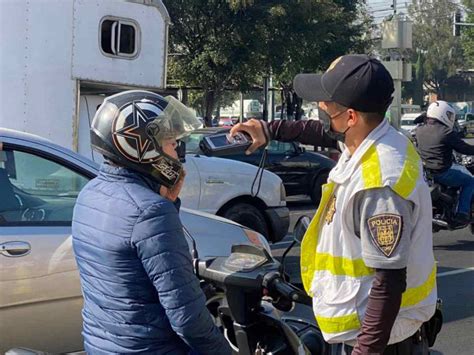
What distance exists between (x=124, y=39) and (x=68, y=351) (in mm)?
4490

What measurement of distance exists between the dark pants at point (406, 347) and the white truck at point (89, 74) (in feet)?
15.8

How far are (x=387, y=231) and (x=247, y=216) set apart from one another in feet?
20.6

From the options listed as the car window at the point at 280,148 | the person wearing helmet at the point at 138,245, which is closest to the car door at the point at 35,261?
the person wearing helmet at the point at 138,245

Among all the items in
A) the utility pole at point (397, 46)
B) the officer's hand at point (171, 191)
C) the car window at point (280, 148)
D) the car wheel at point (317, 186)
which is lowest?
the car wheel at point (317, 186)

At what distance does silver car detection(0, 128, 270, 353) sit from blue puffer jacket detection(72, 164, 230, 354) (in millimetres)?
2008

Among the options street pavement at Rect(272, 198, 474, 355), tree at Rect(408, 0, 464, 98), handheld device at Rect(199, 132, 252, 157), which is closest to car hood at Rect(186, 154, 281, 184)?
street pavement at Rect(272, 198, 474, 355)

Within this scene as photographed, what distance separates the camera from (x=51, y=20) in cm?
759

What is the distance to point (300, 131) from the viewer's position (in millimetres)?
2955

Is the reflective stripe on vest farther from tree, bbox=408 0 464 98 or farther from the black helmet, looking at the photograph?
tree, bbox=408 0 464 98

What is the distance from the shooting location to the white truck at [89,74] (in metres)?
7.55

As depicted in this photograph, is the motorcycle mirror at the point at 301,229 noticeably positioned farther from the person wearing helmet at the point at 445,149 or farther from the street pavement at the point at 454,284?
the person wearing helmet at the point at 445,149

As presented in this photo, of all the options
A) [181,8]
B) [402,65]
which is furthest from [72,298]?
[181,8]

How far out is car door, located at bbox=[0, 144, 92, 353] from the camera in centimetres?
429

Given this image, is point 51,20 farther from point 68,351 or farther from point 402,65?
point 402,65
